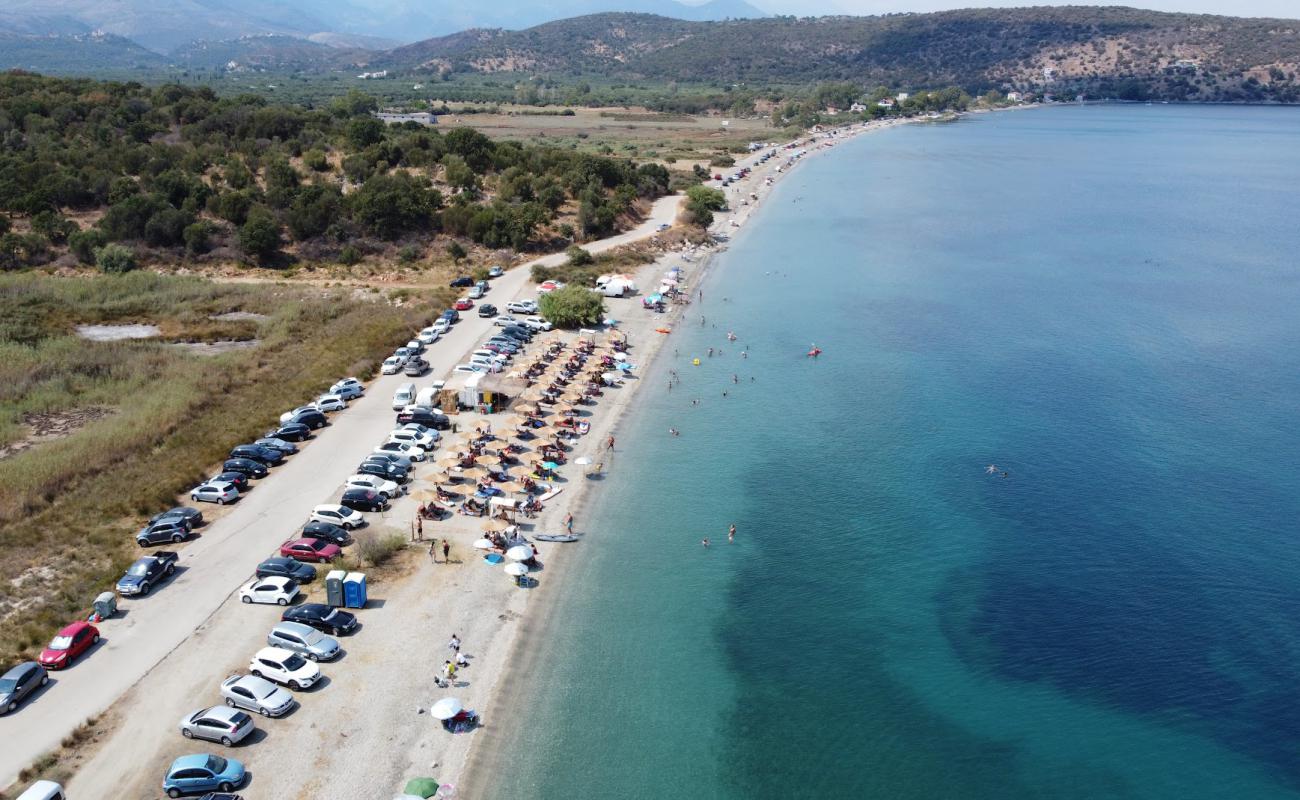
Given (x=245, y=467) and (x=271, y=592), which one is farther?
(x=245, y=467)

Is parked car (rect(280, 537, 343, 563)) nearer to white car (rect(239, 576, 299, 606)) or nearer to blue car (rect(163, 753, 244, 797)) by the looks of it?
white car (rect(239, 576, 299, 606))

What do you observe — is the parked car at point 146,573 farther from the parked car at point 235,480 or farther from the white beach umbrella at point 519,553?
the white beach umbrella at point 519,553

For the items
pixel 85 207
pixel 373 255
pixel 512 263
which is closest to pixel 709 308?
pixel 512 263

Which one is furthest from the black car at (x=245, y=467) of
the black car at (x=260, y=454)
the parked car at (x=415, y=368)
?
the parked car at (x=415, y=368)

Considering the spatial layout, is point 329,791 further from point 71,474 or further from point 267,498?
point 71,474

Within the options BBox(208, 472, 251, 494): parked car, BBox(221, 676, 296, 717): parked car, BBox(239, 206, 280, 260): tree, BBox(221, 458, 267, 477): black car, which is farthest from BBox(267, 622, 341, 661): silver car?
BBox(239, 206, 280, 260): tree

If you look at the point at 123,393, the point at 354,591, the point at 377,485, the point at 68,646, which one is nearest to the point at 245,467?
the point at 377,485

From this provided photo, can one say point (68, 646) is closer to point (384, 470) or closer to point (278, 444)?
point (384, 470)
